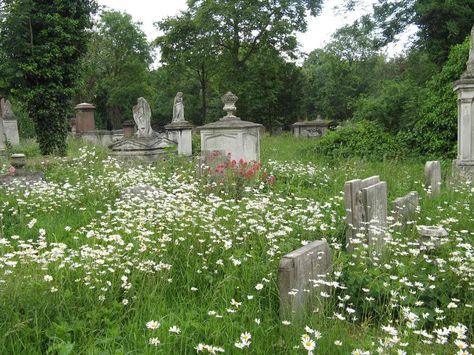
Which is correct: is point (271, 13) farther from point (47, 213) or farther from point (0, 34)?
point (47, 213)

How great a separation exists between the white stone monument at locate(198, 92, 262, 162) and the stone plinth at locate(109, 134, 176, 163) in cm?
262

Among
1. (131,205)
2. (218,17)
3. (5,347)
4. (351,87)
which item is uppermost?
(218,17)

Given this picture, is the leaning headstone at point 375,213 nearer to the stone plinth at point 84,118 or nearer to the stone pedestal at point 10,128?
the stone pedestal at point 10,128

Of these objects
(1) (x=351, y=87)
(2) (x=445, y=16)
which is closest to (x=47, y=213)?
(2) (x=445, y=16)

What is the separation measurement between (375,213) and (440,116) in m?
10.8

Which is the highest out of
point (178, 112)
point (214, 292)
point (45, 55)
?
point (45, 55)

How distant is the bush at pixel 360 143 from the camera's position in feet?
46.7

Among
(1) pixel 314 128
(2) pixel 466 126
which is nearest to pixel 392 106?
(2) pixel 466 126

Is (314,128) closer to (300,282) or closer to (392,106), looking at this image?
(392,106)

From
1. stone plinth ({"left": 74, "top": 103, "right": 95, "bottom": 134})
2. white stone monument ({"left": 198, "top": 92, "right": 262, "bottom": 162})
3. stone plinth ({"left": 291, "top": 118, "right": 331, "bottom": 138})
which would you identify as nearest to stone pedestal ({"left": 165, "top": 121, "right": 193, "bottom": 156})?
white stone monument ({"left": 198, "top": 92, "right": 262, "bottom": 162})

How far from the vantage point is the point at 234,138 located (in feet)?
33.7

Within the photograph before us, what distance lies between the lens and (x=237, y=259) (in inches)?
149

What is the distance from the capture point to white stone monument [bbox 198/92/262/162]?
10.2 metres

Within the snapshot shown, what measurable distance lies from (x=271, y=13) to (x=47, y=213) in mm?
27843
